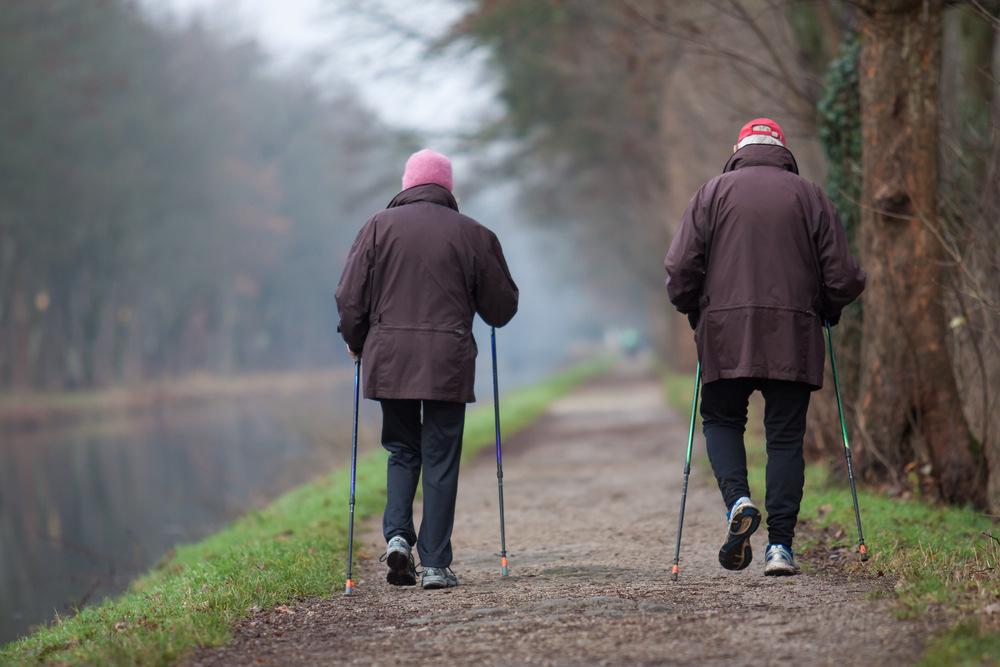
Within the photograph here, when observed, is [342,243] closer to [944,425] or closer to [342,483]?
[342,483]

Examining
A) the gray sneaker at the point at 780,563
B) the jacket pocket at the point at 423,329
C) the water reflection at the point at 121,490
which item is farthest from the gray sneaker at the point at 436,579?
the water reflection at the point at 121,490

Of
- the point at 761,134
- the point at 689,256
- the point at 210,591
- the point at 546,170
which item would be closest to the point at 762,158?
the point at 761,134

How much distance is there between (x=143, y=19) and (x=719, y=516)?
32.3 m

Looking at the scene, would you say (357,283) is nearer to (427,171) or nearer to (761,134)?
(427,171)

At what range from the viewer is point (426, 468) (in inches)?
260

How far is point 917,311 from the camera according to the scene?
850cm

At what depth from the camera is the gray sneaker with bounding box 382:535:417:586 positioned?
20.9ft

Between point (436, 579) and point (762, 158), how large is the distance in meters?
2.59

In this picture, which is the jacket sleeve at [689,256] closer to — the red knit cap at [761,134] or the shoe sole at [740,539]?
the red knit cap at [761,134]

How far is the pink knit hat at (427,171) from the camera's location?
6707 millimetres

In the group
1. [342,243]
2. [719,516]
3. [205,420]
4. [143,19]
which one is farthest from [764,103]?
[342,243]

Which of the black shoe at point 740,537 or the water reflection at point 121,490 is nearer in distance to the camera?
the black shoe at point 740,537

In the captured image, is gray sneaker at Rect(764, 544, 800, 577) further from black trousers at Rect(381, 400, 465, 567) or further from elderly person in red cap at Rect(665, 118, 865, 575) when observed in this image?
black trousers at Rect(381, 400, 465, 567)

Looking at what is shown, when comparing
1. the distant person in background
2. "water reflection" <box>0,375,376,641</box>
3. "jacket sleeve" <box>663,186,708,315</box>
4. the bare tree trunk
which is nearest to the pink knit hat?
the distant person in background
